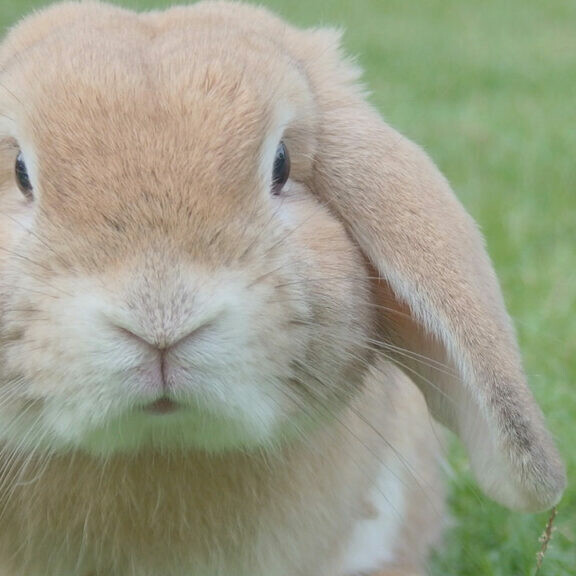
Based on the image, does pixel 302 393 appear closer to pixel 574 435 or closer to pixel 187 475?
pixel 187 475

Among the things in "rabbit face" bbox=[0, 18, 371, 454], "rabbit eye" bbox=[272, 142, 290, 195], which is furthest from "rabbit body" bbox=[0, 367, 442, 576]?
"rabbit eye" bbox=[272, 142, 290, 195]

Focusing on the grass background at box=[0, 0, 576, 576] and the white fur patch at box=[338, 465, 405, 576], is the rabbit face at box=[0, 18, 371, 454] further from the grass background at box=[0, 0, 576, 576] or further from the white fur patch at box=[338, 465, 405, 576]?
the grass background at box=[0, 0, 576, 576]

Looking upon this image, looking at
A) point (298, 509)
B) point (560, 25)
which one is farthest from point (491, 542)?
point (560, 25)

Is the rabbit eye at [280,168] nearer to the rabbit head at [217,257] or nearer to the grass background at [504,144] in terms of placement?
the rabbit head at [217,257]

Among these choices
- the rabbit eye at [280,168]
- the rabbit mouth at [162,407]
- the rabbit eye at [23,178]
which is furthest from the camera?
the rabbit eye at [280,168]

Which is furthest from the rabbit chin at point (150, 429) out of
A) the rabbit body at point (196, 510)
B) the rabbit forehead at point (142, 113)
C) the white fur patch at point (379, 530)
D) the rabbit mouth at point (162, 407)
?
the white fur patch at point (379, 530)

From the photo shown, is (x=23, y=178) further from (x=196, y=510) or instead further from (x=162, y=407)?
(x=196, y=510)
